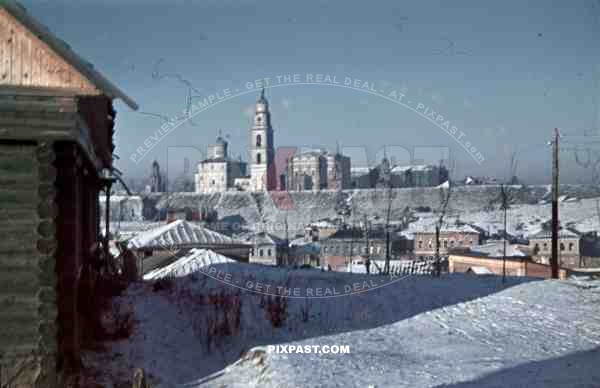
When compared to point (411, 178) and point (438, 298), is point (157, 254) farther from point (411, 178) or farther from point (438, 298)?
point (438, 298)

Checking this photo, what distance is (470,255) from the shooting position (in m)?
36.5

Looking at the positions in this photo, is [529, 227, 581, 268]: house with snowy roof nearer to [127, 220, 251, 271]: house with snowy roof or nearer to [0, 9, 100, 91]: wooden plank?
[127, 220, 251, 271]: house with snowy roof

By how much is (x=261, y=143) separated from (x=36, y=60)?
15637 mm

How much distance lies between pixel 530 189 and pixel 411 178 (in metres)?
28.4

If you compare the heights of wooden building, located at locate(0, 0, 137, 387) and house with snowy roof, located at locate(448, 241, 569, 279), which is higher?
wooden building, located at locate(0, 0, 137, 387)

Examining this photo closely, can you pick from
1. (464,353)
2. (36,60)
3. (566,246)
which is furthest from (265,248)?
(36,60)

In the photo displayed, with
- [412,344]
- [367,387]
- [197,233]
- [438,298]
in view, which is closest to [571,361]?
[412,344]

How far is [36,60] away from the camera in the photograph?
26.2ft

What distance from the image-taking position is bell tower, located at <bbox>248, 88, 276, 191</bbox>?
67.9 feet

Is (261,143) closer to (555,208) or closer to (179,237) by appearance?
(179,237)

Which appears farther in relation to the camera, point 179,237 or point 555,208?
point 179,237

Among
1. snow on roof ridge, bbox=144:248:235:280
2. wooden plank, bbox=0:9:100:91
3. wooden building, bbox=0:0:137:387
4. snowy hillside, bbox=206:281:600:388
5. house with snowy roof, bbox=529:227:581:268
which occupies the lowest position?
house with snowy roof, bbox=529:227:581:268

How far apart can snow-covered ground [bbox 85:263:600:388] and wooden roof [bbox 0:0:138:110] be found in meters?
3.49

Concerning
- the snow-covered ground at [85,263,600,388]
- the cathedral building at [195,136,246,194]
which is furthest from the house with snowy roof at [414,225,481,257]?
the snow-covered ground at [85,263,600,388]
